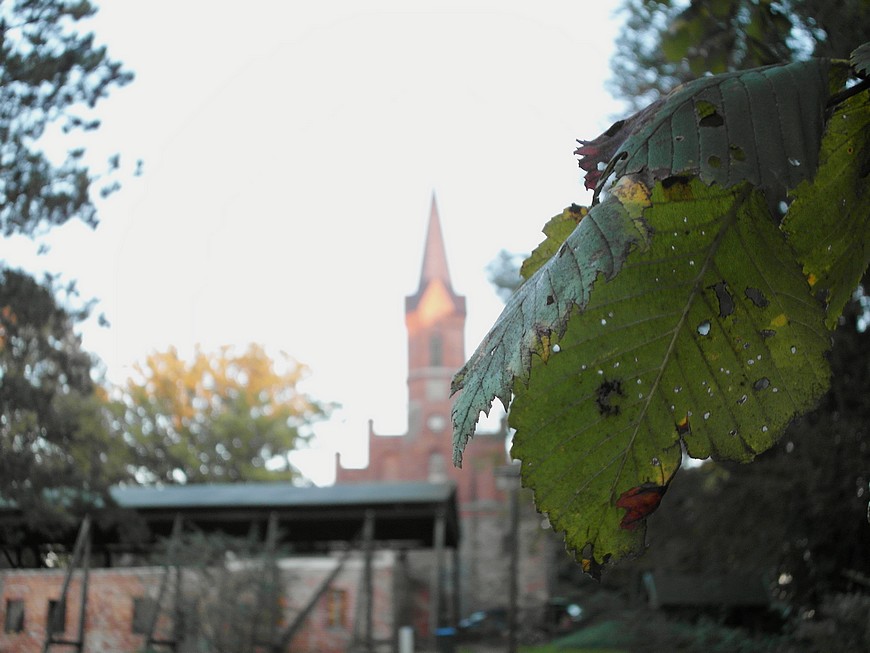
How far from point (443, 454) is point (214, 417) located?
42.0 ft

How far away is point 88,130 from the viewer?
37.2 feet

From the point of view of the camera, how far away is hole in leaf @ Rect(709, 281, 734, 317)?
896mm

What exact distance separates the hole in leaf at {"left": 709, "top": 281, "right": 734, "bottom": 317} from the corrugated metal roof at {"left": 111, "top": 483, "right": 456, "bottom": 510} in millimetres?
17528

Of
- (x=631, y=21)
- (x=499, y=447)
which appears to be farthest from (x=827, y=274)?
(x=499, y=447)

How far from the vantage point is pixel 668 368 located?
3.03 feet

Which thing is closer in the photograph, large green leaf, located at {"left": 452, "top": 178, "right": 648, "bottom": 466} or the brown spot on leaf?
large green leaf, located at {"left": 452, "top": 178, "right": 648, "bottom": 466}

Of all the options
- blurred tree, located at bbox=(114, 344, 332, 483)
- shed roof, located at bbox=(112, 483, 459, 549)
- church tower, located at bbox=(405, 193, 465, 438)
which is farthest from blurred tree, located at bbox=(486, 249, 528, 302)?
church tower, located at bbox=(405, 193, 465, 438)

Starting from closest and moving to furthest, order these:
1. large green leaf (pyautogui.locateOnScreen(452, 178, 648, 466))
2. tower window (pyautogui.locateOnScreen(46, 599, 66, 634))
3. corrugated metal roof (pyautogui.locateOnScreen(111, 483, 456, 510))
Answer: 1. large green leaf (pyautogui.locateOnScreen(452, 178, 648, 466))
2. tower window (pyautogui.locateOnScreen(46, 599, 66, 634))
3. corrugated metal roof (pyautogui.locateOnScreen(111, 483, 456, 510))

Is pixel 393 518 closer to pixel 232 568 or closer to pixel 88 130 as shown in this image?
pixel 232 568

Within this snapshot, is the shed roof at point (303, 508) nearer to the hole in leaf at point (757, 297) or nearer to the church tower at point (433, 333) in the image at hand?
the hole in leaf at point (757, 297)

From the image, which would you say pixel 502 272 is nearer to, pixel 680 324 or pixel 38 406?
pixel 38 406

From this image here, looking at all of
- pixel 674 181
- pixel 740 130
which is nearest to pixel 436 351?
pixel 674 181

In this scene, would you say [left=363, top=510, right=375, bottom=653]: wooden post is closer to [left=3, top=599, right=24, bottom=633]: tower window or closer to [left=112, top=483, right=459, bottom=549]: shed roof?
[left=112, top=483, right=459, bottom=549]: shed roof

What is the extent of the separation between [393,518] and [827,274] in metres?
18.5
